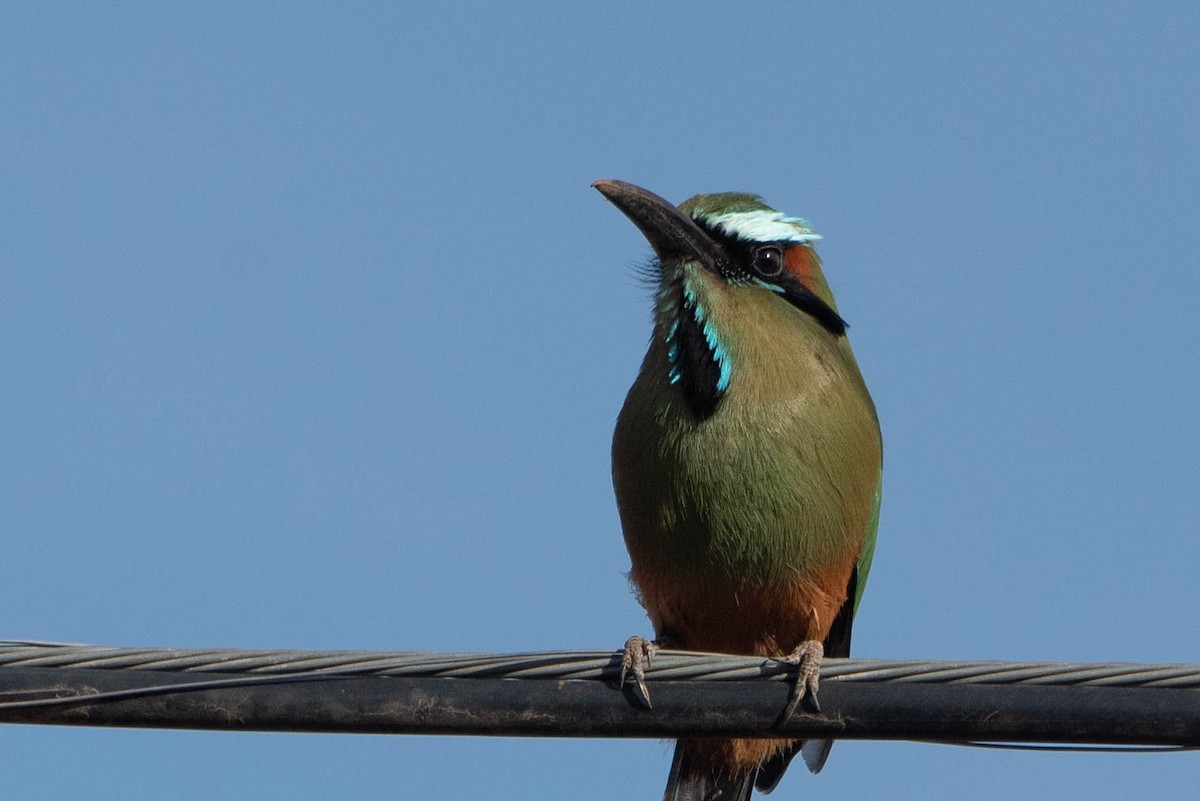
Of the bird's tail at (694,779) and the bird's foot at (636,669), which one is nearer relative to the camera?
the bird's foot at (636,669)

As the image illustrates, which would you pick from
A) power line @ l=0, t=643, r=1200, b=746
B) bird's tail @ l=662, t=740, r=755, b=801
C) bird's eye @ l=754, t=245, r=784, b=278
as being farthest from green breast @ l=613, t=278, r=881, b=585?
power line @ l=0, t=643, r=1200, b=746

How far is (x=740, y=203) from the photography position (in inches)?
333

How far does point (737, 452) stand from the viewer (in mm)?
7730

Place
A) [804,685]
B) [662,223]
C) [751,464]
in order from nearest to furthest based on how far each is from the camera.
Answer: [804,685] → [751,464] → [662,223]

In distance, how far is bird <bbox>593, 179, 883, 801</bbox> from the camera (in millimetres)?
7742

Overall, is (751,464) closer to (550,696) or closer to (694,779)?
(694,779)

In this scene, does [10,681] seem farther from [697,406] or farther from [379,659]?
[697,406]

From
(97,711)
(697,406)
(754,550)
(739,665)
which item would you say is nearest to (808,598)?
(754,550)

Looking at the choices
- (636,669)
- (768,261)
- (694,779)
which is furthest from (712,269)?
(636,669)

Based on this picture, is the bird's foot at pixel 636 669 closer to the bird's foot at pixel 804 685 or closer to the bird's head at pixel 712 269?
the bird's foot at pixel 804 685

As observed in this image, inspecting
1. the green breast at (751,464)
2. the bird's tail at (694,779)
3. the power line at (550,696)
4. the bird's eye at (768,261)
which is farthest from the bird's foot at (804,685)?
the bird's eye at (768,261)

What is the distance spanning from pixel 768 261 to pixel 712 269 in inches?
13.0

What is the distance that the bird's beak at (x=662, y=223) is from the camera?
26.9ft

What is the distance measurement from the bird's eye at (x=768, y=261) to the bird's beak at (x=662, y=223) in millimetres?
199
